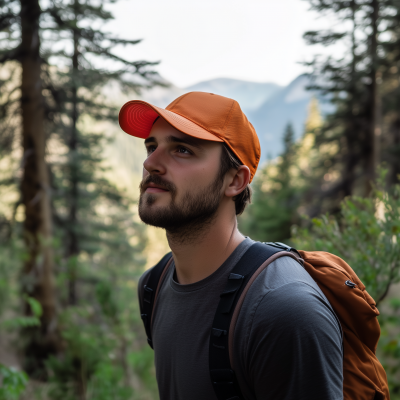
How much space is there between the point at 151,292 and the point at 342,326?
101 cm

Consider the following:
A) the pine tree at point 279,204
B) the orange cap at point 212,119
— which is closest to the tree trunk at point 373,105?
the pine tree at point 279,204

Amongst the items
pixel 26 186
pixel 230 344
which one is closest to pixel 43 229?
pixel 26 186

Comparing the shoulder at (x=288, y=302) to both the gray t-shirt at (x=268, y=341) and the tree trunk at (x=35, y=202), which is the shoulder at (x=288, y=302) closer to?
the gray t-shirt at (x=268, y=341)

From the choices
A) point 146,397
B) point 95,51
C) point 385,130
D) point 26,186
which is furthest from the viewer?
point 385,130

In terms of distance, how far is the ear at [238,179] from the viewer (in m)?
1.78

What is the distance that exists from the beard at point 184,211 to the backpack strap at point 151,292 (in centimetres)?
37

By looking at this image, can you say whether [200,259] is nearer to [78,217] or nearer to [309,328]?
[309,328]

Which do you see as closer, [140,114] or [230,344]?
[230,344]

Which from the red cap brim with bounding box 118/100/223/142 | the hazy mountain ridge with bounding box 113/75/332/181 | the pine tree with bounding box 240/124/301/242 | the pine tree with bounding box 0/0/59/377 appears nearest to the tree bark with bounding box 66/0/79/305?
the pine tree with bounding box 0/0/59/377

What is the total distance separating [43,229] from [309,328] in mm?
8556

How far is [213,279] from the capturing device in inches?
64.6

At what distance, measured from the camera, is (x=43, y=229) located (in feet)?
28.1

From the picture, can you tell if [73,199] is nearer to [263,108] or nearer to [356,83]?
[356,83]

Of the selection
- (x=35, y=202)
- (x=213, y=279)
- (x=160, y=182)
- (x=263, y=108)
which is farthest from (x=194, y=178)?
(x=263, y=108)
